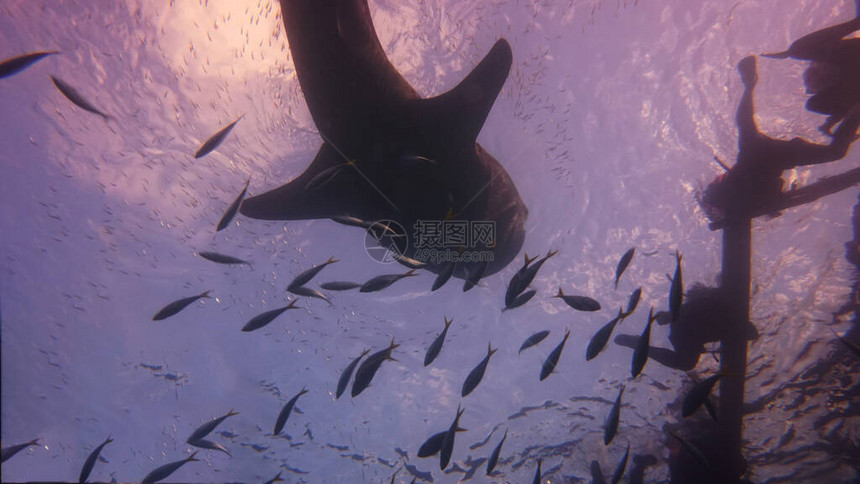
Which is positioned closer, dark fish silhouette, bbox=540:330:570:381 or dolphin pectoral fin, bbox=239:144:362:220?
dolphin pectoral fin, bbox=239:144:362:220

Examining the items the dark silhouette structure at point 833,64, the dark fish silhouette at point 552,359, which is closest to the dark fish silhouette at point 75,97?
the dark fish silhouette at point 552,359

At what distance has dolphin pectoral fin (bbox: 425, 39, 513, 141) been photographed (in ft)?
12.6

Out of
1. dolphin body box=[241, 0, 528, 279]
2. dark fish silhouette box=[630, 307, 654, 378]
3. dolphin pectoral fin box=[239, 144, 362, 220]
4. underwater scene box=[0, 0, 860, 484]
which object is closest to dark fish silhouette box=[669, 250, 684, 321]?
underwater scene box=[0, 0, 860, 484]

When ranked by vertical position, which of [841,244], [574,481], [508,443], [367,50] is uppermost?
[841,244]

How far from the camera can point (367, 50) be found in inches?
149

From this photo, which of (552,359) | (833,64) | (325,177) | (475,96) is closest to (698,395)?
(552,359)

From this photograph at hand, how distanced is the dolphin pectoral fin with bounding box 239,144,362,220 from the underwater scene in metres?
0.04

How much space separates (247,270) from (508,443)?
11941 mm

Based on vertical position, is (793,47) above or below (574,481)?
above

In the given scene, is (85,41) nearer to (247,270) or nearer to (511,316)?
(247,270)

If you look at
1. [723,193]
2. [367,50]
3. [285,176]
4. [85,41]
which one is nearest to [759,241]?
[723,193]

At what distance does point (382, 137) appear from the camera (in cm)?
428

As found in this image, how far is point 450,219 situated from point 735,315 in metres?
6.23

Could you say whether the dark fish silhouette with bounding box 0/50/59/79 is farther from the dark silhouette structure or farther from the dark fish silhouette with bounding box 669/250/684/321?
Result: the dark silhouette structure
